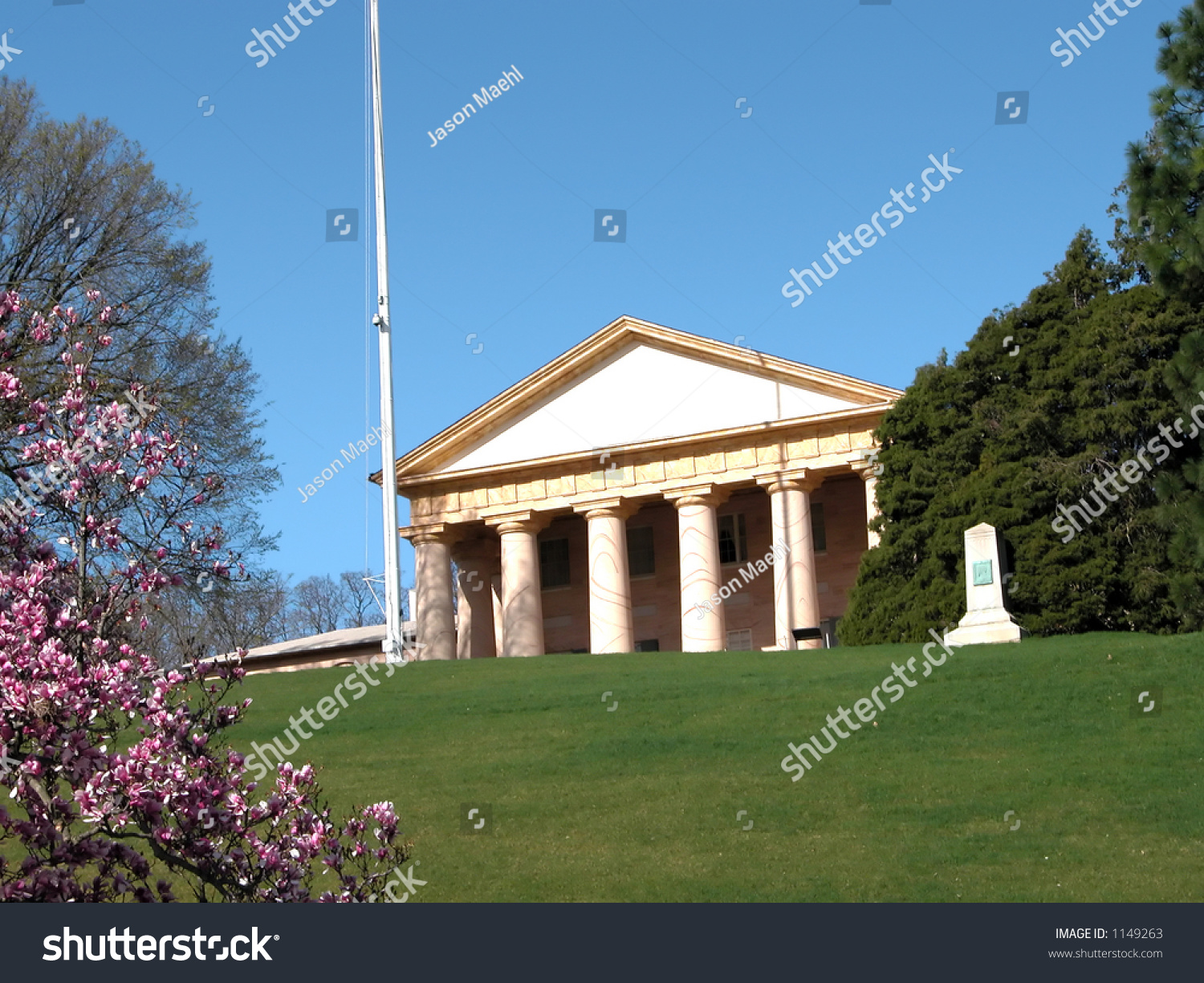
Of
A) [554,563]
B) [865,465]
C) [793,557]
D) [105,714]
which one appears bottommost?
[105,714]

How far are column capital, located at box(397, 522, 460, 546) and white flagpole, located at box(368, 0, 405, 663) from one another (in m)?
12.9

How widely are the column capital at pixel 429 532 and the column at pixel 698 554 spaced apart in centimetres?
801

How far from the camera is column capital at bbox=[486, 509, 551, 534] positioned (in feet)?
160

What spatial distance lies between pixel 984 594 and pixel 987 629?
90cm

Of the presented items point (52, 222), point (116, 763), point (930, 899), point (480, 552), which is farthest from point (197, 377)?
point (116, 763)

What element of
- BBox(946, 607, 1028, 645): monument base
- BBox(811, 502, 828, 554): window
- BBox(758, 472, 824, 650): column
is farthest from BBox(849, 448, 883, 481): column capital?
BBox(946, 607, 1028, 645): monument base

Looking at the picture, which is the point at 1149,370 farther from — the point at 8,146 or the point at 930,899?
the point at 8,146

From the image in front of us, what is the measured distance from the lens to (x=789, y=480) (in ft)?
150

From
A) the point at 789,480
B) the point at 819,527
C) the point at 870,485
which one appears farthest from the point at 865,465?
→ the point at 819,527

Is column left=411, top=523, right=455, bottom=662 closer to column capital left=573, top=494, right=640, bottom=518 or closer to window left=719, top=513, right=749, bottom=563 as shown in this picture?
column capital left=573, top=494, right=640, bottom=518

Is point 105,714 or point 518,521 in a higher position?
point 518,521

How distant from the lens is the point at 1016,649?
25.8 m

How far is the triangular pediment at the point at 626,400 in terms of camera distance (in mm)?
46375

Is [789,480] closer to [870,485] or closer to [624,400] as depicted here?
[870,485]
